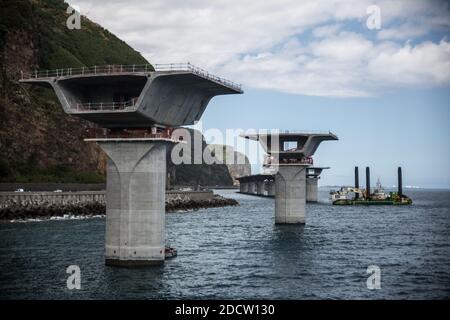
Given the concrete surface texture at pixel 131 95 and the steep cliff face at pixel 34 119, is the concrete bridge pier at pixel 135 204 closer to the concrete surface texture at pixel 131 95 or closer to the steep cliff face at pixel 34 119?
the concrete surface texture at pixel 131 95

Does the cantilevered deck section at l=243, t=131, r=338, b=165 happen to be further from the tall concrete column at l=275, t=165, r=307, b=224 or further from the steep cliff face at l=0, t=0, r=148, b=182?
the steep cliff face at l=0, t=0, r=148, b=182

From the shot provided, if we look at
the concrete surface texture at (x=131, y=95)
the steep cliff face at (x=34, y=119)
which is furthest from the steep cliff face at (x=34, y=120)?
the concrete surface texture at (x=131, y=95)

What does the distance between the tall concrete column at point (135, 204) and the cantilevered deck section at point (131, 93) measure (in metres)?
2.34

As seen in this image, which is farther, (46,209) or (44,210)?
(46,209)

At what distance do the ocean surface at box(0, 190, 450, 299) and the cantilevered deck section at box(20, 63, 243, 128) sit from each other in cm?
1223

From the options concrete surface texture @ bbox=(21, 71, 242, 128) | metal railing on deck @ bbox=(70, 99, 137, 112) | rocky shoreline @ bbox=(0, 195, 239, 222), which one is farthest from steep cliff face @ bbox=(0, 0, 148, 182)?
concrete surface texture @ bbox=(21, 71, 242, 128)

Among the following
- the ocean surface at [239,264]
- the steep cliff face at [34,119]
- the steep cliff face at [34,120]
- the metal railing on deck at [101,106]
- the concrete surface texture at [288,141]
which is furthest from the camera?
the steep cliff face at [34,119]

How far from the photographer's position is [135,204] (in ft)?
165

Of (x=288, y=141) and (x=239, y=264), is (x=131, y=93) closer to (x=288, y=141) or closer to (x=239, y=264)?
(x=239, y=264)

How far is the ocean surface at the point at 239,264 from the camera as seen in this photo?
43.3 m

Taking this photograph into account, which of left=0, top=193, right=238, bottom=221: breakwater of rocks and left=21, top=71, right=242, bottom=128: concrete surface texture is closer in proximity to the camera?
left=21, top=71, right=242, bottom=128: concrete surface texture

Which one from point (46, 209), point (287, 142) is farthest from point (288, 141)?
point (46, 209)

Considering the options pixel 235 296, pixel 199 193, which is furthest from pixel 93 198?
pixel 235 296

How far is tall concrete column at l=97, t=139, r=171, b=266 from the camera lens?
1970 inches
